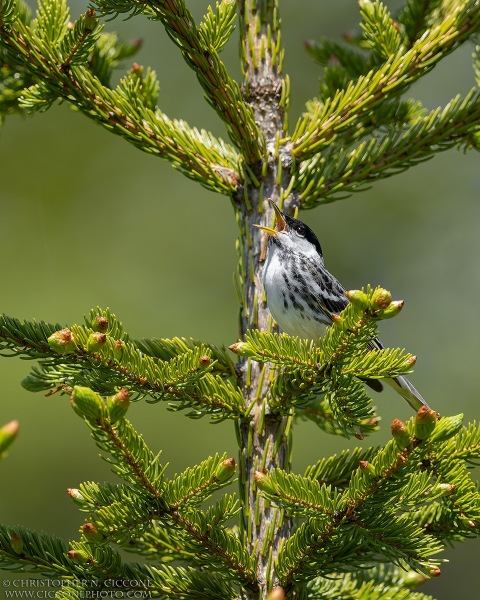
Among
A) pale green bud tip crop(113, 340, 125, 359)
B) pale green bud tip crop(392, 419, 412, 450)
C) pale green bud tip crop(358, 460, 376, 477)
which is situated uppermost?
pale green bud tip crop(113, 340, 125, 359)

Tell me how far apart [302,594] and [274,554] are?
0.14 meters

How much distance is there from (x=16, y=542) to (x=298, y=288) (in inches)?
56.3

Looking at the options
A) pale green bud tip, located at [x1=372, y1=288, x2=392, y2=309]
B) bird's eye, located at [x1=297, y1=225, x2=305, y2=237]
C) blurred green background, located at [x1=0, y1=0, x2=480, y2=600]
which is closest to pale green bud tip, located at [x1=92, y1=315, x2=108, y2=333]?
pale green bud tip, located at [x1=372, y1=288, x2=392, y2=309]

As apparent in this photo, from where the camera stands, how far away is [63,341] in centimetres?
188

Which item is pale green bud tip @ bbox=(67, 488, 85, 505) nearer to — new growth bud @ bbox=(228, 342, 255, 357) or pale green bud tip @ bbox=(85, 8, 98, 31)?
new growth bud @ bbox=(228, 342, 255, 357)

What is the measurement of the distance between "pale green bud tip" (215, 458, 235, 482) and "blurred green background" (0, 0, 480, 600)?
4.35 m

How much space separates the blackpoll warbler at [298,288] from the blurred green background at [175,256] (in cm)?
319

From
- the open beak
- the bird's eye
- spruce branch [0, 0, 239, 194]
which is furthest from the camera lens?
the bird's eye

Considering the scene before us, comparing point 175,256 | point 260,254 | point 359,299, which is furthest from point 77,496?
point 175,256

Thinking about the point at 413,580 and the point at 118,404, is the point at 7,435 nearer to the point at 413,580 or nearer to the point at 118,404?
the point at 118,404

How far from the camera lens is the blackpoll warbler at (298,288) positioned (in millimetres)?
2709

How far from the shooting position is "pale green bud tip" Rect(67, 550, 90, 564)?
6.63 feet

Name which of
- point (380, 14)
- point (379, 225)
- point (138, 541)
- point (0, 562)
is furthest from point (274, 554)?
point (379, 225)

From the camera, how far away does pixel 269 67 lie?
9.30 ft
